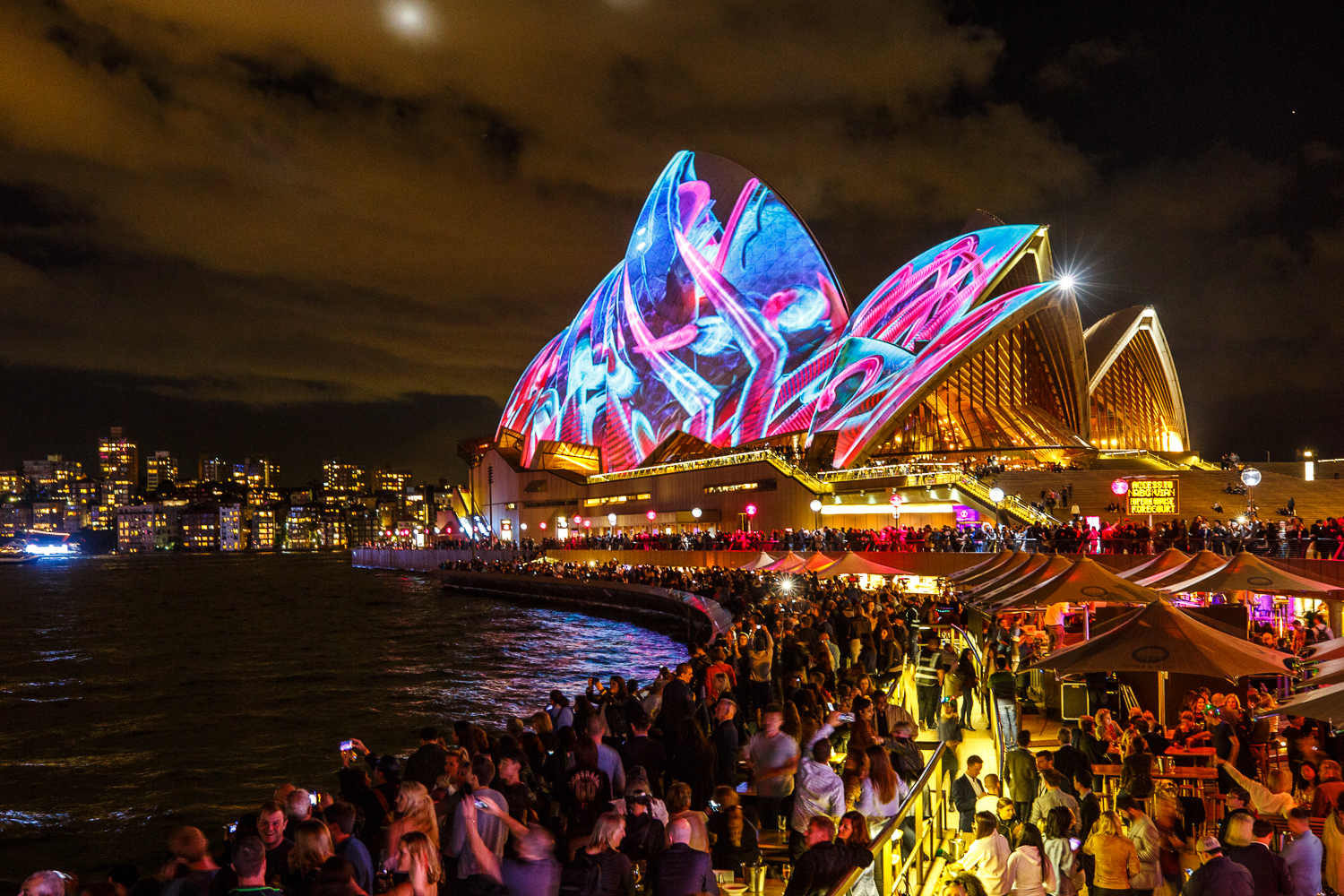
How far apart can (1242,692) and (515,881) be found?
8.22m

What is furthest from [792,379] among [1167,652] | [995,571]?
[1167,652]

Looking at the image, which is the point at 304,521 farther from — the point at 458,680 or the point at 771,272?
the point at 458,680

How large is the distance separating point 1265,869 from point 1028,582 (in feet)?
26.9

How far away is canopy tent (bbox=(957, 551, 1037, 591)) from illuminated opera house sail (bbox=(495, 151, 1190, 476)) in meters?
22.4

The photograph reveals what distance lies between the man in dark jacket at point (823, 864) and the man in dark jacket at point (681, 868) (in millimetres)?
404

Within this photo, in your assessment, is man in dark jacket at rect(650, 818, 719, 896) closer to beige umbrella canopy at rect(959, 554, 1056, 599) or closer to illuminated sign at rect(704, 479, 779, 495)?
beige umbrella canopy at rect(959, 554, 1056, 599)

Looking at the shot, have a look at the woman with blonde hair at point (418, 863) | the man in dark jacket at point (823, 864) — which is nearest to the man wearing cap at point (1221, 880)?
the man in dark jacket at point (823, 864)

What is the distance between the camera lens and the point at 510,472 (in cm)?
6494

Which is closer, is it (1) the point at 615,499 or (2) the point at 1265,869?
(2) the point at 1265,869

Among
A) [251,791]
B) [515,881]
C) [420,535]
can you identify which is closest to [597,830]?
[515,881]

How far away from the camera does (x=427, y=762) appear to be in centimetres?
653

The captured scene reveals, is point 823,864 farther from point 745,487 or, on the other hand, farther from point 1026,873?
point 745,487

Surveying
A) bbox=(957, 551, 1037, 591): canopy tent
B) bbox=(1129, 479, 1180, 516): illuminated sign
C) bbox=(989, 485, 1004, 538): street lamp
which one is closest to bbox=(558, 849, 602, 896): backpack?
bbox=(957, 551, 1037, 591): canopy tent

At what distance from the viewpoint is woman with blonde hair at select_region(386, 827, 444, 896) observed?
4.27 metres
